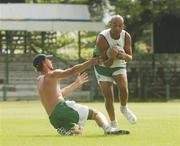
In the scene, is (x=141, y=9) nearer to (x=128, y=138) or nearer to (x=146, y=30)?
(x=146, y=30)

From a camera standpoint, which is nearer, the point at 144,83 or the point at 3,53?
the point at 144,83

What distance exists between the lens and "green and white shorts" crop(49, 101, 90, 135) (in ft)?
43.6

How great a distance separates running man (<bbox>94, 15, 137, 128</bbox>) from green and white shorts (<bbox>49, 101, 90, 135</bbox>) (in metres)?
0.89

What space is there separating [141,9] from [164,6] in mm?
1420

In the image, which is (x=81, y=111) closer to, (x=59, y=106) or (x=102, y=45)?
(x=59, y=106)

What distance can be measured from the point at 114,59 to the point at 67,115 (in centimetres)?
135

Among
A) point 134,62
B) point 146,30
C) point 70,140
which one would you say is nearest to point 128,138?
point 70,140

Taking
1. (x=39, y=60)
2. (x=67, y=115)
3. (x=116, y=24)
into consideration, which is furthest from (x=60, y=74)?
(x=116, y=24)

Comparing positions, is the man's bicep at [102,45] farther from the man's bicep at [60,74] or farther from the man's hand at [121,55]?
the man's bicep at [60,74]

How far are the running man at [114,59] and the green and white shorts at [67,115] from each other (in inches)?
34.9

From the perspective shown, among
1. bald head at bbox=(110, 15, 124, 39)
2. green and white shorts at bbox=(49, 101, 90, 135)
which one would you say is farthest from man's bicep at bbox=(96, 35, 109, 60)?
green and white shorts at bbox=(49, 101, 90, 135)

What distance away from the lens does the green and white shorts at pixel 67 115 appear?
13297 mm

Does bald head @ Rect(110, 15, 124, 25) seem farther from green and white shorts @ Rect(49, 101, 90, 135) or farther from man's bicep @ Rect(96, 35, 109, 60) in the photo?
green and white shorts @ Rect(49, 101, 90, 135)

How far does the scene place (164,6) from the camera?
1865 inches
